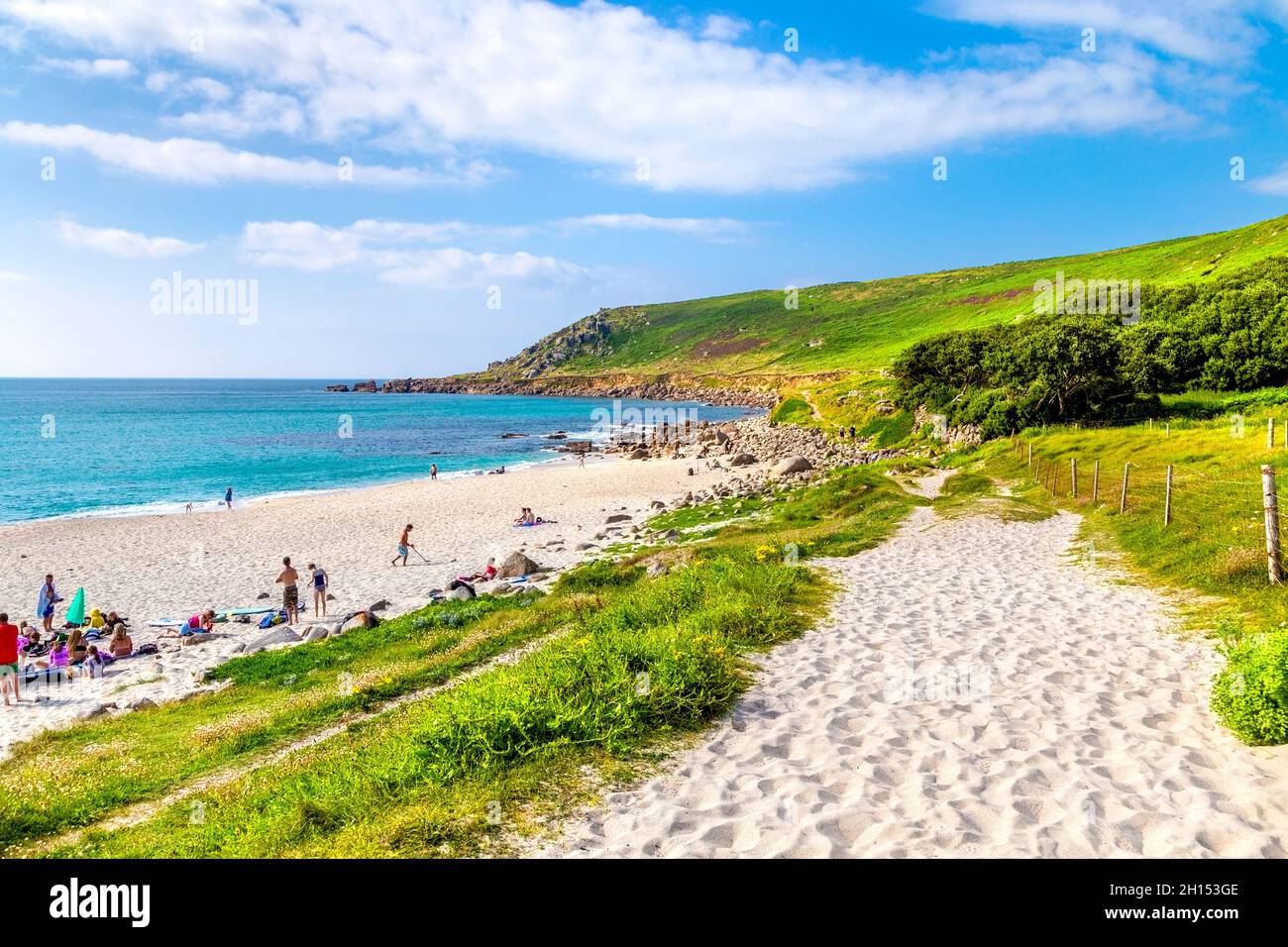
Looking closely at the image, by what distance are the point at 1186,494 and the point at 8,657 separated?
30.8 metres

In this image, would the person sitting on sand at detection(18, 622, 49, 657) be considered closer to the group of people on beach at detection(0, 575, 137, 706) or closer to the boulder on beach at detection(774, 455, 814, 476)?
the group of people on beach at detection(0, 575, 137, 706)

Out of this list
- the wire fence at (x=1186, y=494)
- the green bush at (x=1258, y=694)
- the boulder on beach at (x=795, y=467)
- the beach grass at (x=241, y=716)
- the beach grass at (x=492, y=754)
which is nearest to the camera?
the beach grass at (x=492, y=754)

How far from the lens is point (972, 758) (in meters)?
7.28

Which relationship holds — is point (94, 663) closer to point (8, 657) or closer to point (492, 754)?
point (8, 657)

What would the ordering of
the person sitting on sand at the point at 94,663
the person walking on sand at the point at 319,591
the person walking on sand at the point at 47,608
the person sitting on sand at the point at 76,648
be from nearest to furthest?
the person sitting on sand at the point at 94,663
the person sitting on sand at the point at 76,648
the person walking on sand at the point at 47,608
the person walking on sand at the point at 319,591

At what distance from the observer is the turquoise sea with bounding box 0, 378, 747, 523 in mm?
54188

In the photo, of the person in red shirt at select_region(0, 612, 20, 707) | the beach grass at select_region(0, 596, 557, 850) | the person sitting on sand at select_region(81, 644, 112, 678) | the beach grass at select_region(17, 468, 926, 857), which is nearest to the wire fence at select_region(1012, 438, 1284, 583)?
the beach grass at select_region(17, 468, 926, 857)

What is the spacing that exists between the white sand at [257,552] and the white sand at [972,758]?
14.1 m

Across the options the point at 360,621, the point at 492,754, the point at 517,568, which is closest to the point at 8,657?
the point at 360,621

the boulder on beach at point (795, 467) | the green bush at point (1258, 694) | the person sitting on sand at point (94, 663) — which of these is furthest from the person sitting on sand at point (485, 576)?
the boulder on beach at point (795, 467)

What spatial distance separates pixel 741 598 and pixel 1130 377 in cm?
4576

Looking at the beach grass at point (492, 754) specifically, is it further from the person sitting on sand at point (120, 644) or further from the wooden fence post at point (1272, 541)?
the person sitting on sand at point (120, 644)

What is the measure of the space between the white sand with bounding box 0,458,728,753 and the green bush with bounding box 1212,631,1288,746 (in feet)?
61.2

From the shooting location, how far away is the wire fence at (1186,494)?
41.5 feet
